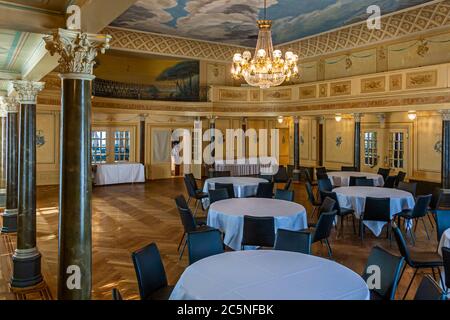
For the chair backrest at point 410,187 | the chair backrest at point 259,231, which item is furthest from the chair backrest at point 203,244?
the chair backrest at point 410,187

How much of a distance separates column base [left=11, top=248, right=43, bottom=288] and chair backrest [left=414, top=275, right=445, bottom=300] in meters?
4.38

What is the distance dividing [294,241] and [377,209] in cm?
319

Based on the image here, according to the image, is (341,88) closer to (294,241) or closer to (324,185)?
(324,185)

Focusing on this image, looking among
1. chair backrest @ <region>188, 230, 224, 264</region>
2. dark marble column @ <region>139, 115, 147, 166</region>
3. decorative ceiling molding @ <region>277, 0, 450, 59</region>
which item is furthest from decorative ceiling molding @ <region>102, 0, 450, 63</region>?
chair backrest @ <region>188, 230, 224, 264</region>

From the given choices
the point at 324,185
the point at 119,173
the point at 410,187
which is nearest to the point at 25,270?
the point at 324,185

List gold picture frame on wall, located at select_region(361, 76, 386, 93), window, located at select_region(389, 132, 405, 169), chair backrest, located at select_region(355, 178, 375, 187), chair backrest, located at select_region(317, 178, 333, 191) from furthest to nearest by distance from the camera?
window, located at select_region(389, 132, 405, 169), gold picture frame on wall, located at select_region(361, 76, 386, 93), chair backrest, located at select_region(355, 178, 375, 187), chair backrest, located at select_region(317, 178, 333, 191)

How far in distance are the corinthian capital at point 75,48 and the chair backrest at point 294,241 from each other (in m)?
2.51

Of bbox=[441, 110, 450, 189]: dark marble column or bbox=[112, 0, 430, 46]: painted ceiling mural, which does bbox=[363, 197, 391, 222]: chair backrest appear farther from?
bbox=[112, 0, 430, 46]: painted ceiling mural

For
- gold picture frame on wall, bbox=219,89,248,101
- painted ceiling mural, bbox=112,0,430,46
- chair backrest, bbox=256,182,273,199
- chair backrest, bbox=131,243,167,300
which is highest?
painted ceiling mural, bbox=112,0,430,46

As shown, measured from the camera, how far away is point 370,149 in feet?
45.9

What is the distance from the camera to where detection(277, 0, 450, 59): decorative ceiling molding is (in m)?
10.5

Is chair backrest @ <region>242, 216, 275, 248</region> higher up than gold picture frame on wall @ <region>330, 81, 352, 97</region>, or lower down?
lower down
